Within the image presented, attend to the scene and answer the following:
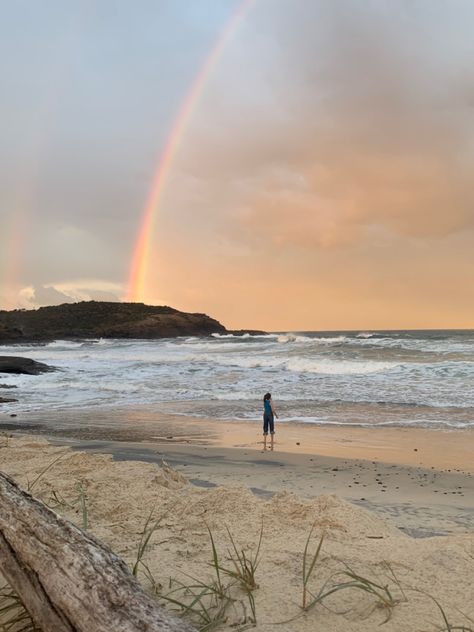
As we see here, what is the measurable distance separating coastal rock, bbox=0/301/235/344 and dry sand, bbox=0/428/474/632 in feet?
230

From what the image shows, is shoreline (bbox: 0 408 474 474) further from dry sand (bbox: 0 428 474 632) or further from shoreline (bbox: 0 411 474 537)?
dry sand (bbox: 0 428 474 632)

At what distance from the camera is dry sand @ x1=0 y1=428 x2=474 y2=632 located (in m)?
2.76

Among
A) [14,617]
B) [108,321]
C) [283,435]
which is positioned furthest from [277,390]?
[108,321]

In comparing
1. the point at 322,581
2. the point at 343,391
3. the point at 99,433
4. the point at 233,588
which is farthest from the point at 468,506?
the point at 343,391

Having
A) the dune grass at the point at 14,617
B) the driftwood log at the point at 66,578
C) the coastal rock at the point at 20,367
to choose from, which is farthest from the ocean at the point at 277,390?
the driftwood log at the point at 66,578

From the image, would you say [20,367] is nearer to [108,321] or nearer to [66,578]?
[66,578]

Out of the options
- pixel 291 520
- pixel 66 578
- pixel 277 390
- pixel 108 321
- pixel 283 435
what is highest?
pixel 108 321

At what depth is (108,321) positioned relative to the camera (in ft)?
303

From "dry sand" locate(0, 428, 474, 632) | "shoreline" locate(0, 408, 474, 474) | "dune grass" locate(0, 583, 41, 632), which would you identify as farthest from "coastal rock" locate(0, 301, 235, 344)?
"dune grass" locate(0, 583, 41, 632)

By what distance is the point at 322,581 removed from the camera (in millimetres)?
3027

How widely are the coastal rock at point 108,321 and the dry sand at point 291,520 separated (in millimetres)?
70128

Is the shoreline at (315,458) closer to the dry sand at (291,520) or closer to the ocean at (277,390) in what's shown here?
the dry sand at (291,520)

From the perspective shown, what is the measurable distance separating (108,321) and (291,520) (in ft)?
298

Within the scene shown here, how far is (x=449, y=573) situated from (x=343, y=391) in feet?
48.9
